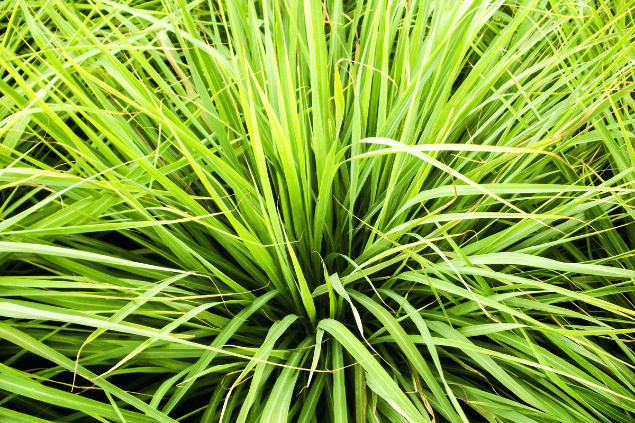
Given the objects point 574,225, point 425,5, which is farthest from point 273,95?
point 574,225

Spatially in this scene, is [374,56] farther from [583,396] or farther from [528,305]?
[583,396]

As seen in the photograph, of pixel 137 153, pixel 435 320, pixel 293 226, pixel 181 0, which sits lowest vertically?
pixel 435 320

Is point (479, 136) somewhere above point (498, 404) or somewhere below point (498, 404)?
above

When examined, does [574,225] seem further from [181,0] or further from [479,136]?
[181,0]

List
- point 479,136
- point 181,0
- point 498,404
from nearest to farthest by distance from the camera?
point 498,404 → point 181,0 → point 479,136

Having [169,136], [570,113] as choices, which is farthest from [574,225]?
[169,136]

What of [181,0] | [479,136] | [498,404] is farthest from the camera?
[479,136]

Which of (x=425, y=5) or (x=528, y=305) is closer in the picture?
(x=528, y=305)
